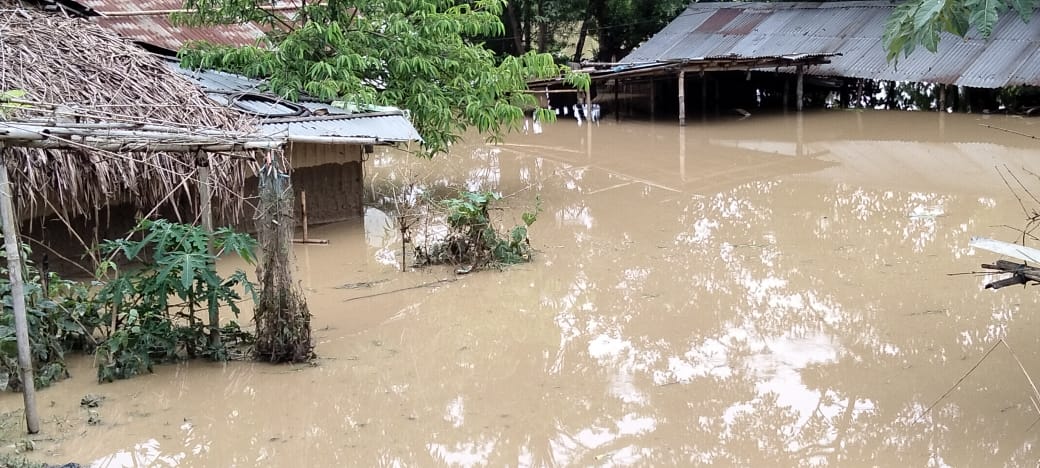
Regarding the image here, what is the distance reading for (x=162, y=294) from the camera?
6309 mm

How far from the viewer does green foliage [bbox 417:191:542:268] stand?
360 inches

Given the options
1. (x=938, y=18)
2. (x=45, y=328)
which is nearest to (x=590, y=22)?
(x=45, y=328)

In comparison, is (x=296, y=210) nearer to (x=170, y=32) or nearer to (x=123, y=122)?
(x=123, y=122)

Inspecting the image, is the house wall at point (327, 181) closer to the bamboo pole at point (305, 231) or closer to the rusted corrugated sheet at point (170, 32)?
the bamboo pole at point (305, 231)

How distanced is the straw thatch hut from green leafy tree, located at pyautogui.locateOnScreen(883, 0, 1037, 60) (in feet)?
18.3

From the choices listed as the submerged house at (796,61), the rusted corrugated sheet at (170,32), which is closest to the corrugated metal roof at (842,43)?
the submerged house at (796,61)

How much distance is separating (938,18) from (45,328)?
5.72m

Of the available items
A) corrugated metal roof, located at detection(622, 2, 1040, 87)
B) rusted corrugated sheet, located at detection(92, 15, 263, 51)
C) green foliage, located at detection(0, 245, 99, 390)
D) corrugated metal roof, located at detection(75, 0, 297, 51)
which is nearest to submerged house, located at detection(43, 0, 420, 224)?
green foliage, located at detection(0, 245, 99, 390)

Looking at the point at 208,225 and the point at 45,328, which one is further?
the point at 208,225

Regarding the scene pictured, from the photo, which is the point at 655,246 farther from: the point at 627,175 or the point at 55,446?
the point at 55,446

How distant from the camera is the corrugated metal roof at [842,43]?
1908 centimetres

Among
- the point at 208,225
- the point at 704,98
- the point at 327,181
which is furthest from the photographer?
the point at 704,98

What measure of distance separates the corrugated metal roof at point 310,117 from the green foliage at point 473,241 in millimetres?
1190

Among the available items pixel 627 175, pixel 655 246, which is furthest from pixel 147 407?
pixel 627 175
